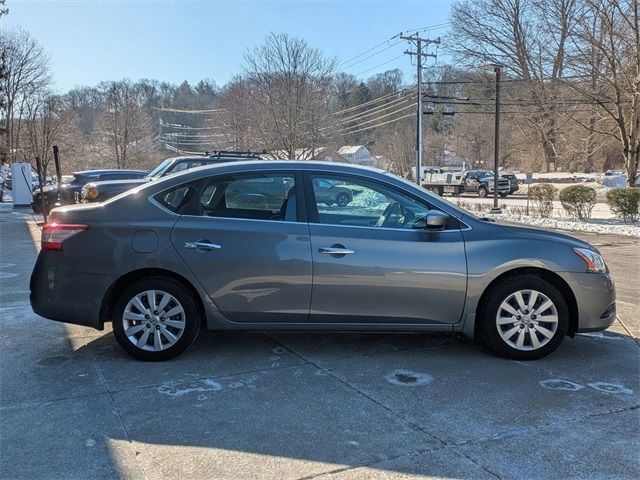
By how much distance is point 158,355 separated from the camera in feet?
14.5

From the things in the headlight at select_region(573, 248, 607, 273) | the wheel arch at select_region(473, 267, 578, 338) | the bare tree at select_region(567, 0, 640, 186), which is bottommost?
the wheel arch at select_region(473, 267, 578, 338)

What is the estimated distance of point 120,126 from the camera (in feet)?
194

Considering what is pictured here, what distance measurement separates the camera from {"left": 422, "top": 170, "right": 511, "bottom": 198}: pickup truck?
36.5 m

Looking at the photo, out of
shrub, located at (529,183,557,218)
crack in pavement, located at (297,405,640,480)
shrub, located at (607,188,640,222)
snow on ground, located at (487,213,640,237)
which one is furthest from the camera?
shrub, located at (529,183,557,218)

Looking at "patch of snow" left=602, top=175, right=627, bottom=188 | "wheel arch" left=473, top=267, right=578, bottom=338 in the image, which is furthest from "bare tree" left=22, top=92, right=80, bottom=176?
"wheel arch" left=473, top=267, right=578, bottom=338

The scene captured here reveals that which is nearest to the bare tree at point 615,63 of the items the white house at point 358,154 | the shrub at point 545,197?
the shrub at point 545,197

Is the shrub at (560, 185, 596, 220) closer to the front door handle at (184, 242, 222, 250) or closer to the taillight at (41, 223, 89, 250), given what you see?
the front door handle at (184, 242, 222, 250)

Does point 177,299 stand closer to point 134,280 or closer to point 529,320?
point 134,280

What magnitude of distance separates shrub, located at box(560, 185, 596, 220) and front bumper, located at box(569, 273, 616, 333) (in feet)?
47.6

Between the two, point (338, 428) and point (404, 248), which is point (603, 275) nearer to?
point (404, 248)

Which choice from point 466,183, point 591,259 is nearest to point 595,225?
point 591,259

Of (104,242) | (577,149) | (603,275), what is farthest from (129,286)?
(577,149)

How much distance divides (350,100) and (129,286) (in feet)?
219

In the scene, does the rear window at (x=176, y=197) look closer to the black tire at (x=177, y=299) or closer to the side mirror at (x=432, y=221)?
the black tire at (x=177, y=299)
